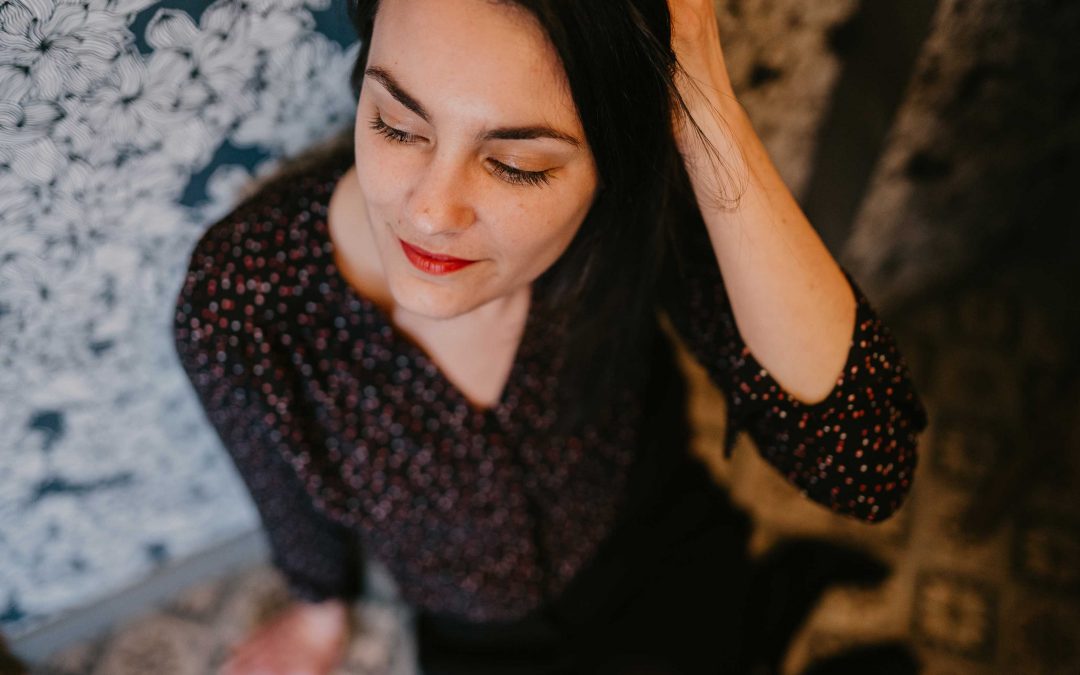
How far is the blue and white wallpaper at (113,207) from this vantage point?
2.47ft

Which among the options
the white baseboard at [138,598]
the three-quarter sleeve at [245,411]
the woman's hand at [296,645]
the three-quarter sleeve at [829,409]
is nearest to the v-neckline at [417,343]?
A: the three-quarter sleeve at [245,411]

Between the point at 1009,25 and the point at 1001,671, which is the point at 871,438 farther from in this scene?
the point at 1001,671

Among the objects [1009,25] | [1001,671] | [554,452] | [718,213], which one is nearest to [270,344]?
[554,452]

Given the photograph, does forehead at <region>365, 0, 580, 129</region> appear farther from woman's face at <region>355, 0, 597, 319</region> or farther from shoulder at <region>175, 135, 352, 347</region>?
shoulder at <region>175, 135, 352, 347</region>

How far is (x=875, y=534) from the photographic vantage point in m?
1.66

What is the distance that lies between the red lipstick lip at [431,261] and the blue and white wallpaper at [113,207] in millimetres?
309

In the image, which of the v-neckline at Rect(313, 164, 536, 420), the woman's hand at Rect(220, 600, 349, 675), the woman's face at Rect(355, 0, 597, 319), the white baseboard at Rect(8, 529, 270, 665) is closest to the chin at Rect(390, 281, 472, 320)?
the woman's face at Rect(355, 0, 597, 319)

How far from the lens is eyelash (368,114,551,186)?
2.22 ft

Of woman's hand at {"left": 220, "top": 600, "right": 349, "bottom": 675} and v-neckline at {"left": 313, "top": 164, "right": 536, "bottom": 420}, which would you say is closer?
v-neckline at {"left": 313, "top": 164, "right": 536, "bottom": 420}

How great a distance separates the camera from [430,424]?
3.26 feet

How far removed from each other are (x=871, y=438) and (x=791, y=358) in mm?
153

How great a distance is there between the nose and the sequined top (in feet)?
0.77

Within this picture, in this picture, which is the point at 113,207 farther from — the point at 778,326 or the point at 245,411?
the point at 778,326

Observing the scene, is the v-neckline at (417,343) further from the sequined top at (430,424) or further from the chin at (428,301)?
the chin at (428,301)
